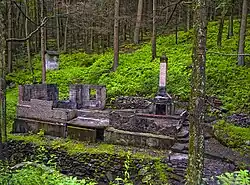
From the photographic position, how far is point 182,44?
22.9 metres

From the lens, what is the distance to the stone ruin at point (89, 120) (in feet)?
38.9

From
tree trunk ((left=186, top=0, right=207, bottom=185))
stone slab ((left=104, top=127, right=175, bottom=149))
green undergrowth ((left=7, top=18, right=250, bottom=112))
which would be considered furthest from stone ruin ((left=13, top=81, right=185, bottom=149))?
tree trunk ((left=186, top=0, right=207, bottom=185))

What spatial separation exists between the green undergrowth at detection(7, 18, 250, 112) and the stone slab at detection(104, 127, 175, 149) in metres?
4.82

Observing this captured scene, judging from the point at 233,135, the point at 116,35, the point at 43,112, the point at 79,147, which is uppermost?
the point at 116,35

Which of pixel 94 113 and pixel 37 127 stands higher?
pixel 94 113

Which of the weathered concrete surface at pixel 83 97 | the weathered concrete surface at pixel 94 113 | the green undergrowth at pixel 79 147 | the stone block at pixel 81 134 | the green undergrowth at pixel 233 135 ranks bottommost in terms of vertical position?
the green undergrowth at pixel 79 147

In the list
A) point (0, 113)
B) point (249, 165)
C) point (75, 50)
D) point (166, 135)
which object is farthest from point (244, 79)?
point (75, 50)

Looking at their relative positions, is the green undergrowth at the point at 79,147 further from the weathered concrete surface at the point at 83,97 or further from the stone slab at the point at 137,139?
the weathered concrete surface at the point at 83,97

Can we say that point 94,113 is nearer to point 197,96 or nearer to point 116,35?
point 116,35

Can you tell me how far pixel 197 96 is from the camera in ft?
17.9

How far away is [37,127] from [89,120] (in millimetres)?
2405

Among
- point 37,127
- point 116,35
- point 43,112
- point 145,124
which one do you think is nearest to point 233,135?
point 145,124

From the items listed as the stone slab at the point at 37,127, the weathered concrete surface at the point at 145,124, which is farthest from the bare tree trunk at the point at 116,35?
the weathered concrete surface at the point at 145,124

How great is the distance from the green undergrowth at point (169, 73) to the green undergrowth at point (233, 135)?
2.65 meters
